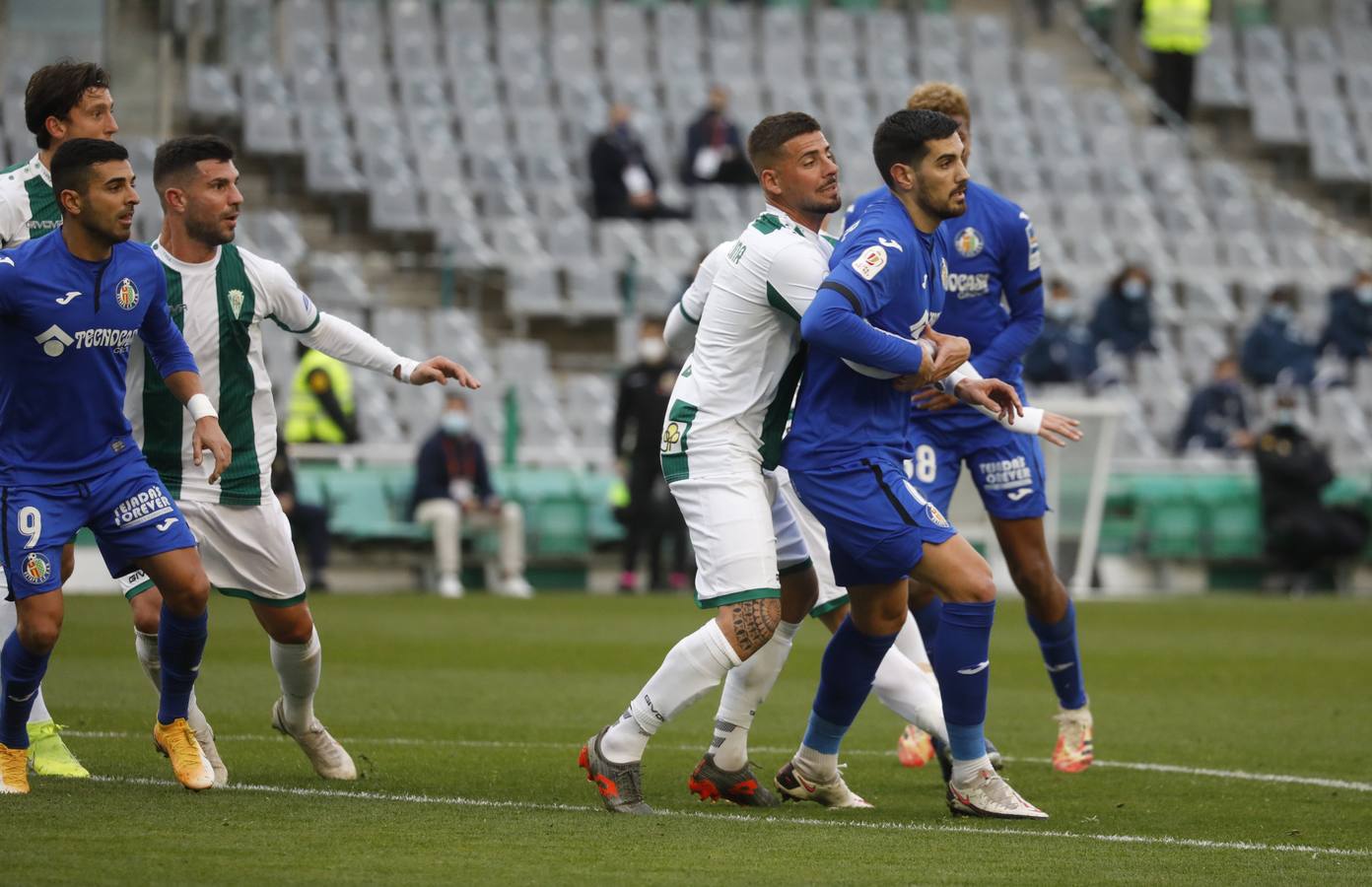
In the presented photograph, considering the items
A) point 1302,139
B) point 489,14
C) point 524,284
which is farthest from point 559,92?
point 1302,139

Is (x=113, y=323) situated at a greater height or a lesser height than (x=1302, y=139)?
lesser

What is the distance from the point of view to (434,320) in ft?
→ 64.4

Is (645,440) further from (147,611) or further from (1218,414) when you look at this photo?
(147,611)

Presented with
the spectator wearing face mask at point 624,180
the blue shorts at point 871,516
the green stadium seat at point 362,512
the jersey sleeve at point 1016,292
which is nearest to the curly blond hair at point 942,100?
the jersey sleeve at point 1016,292

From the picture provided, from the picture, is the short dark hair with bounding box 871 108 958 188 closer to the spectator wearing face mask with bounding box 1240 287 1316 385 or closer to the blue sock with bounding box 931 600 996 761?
the blue sock with bounding box 931 600 996 761

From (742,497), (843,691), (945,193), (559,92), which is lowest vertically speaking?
(843,691)

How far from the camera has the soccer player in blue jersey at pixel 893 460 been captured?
6.41m

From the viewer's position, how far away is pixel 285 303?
23.2ft

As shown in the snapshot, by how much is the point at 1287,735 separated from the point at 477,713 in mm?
3580

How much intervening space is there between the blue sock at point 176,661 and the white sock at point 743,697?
1.69m

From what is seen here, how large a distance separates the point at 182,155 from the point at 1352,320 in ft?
58.7

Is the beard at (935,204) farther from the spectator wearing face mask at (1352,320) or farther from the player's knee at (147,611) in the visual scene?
the spectator wearing face mask at (1352,320)

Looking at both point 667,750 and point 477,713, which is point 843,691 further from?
point 477,713

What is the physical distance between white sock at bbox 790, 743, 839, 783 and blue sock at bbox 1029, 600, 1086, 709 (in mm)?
1494
